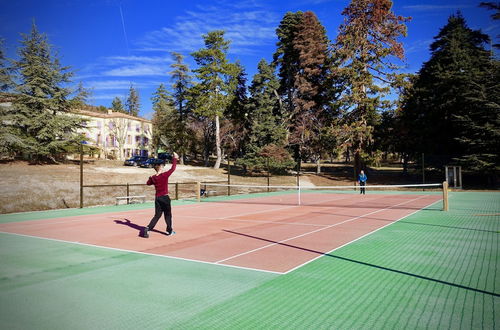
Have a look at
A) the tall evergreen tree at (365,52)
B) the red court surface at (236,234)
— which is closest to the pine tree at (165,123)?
the tall evergreen tree at (365,52)

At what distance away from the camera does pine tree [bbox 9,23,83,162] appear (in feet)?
120

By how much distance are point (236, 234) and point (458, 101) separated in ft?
101

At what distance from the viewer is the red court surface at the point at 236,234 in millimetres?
6926

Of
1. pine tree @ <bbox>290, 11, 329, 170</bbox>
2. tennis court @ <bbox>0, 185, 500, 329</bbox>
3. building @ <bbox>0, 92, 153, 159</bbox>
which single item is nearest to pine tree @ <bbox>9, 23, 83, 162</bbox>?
building @ <bbox>0, 92, 153, 159</bbox>

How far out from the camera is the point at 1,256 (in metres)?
7.36

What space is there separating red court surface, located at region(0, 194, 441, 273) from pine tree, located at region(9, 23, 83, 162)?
2758cm

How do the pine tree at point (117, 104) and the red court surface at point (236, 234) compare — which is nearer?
the red court surface at point (236, 234)

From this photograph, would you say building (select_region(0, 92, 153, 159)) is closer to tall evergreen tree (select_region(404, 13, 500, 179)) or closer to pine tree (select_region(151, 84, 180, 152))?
pine tree (select_region(151, 84, 180, 152))

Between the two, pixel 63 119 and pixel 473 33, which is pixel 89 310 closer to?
pixel 63 119

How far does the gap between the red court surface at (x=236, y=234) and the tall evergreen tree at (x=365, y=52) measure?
→ 80.4 feet

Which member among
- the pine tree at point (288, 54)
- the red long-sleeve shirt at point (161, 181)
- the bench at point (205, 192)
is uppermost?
the pine tree at point (288, 54)

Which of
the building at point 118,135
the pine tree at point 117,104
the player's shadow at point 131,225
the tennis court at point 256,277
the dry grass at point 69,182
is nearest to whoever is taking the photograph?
the tennis court at point 256,277

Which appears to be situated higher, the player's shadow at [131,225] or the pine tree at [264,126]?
the pine tree at [264,126]

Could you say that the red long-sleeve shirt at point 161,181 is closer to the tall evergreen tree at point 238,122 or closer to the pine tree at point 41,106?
the pine tree at point 41,106
